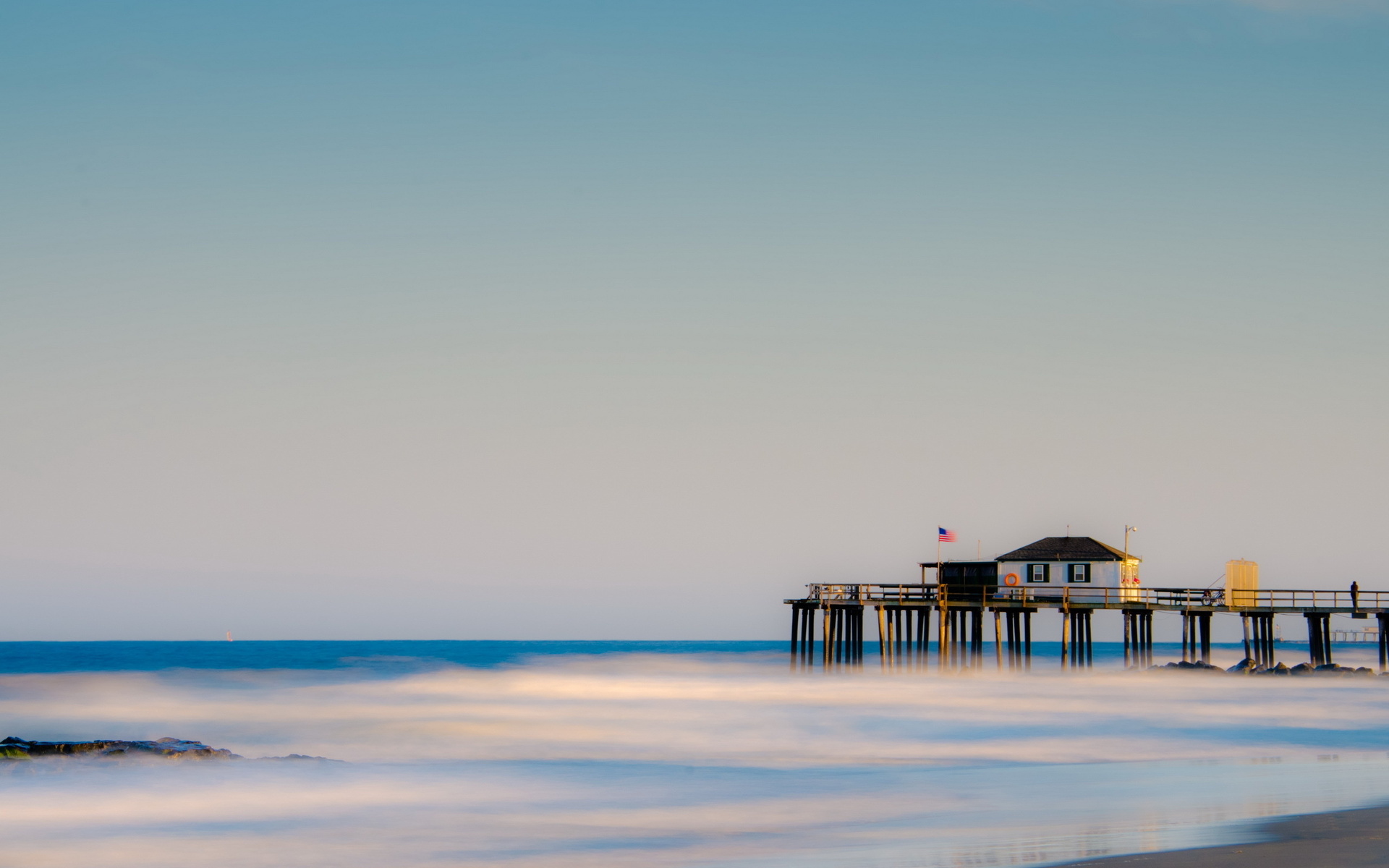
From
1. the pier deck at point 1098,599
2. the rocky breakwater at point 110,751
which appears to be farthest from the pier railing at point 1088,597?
the rocky breakwater at point 110,751

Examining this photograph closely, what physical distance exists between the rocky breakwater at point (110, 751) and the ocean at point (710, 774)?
0.63m

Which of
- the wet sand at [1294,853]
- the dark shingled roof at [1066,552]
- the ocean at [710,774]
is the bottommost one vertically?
the ocean at [710,774]

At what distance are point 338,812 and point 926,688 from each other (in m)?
27.5

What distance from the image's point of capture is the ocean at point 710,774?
1608cm

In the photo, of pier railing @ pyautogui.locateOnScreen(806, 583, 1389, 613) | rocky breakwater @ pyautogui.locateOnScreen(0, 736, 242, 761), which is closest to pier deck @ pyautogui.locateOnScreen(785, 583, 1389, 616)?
pier railing @ pyautogui.locateOnScreen(806, 583, 1389, 613)

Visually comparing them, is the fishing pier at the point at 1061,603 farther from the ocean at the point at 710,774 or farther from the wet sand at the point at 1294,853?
the wet sand at the point at 1294,853

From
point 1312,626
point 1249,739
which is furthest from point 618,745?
point 1312,626

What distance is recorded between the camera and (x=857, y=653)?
52.4 meters

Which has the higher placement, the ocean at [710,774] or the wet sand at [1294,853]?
the wet sand at [1294,853]

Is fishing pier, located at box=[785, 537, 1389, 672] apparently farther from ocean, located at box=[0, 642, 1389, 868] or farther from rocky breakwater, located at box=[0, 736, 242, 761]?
rocky breakwater, located at box=[0, 736, 242, 761]

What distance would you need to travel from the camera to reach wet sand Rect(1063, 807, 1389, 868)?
12.3 meters

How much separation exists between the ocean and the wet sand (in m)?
0.66

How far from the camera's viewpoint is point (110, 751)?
982 inches

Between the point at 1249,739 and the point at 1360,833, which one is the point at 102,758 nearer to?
the point at 1360,833
